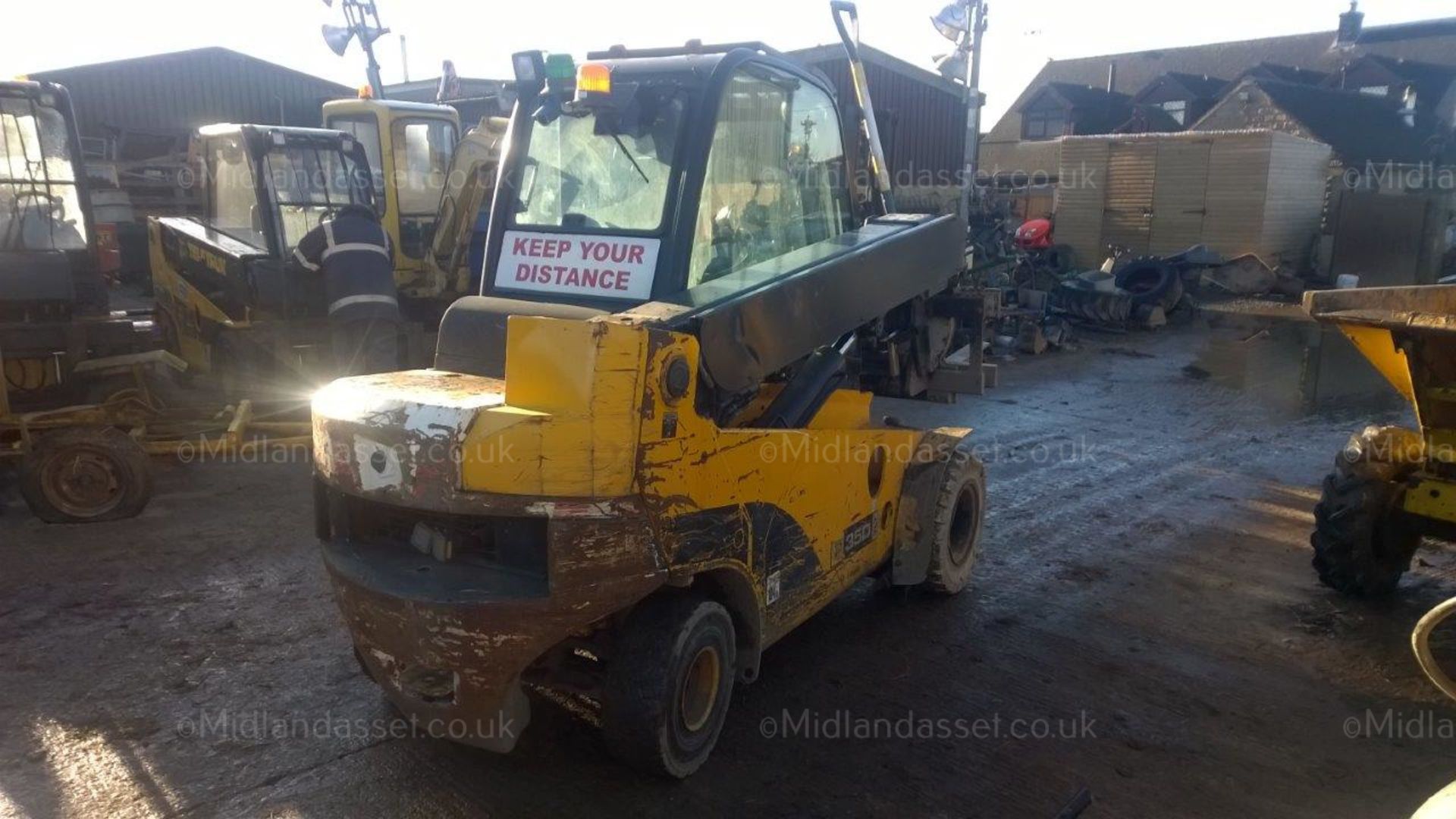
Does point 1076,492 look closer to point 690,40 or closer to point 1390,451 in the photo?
point 1390,451

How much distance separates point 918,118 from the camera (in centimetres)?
1764

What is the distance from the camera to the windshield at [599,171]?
3846 mm

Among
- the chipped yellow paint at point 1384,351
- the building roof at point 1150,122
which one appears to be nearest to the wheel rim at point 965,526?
the chipped yellow paint at point 1384,351

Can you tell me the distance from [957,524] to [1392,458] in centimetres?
222

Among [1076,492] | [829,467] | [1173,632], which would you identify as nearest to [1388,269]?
[1076,492]

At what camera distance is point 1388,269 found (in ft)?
70.3

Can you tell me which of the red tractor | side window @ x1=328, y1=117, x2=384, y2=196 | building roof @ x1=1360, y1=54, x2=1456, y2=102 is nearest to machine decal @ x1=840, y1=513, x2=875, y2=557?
side window @ x1=328, y1=117, x2=384, y2=196

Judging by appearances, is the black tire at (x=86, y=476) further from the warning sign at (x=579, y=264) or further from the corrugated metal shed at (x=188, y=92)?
the corrugated metal shed at (x=188, y=92)

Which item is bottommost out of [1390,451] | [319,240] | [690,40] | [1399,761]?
[1399,761]

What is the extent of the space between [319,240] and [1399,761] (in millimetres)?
8171

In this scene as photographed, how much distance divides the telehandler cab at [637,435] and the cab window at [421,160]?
331 inches

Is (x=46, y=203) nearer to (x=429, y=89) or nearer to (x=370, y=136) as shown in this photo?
(x=370, y=136)

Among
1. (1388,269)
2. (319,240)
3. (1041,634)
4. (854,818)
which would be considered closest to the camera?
(854,818)

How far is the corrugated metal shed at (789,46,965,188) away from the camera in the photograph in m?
16.8
